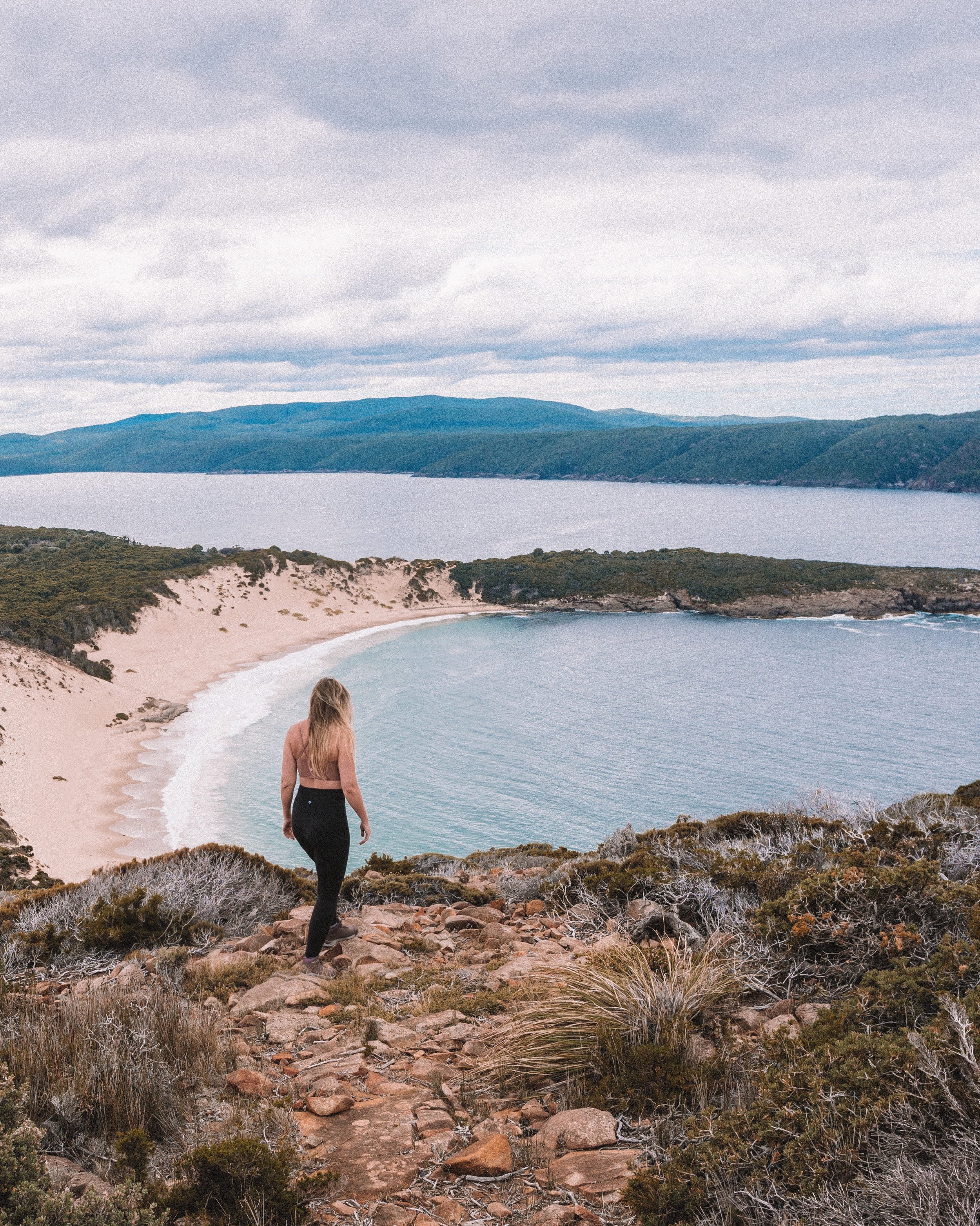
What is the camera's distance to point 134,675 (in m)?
44.9

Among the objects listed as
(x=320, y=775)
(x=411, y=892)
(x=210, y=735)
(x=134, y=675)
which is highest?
(x=320, y=775)

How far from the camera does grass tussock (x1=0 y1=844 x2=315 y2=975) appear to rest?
6.58 metres

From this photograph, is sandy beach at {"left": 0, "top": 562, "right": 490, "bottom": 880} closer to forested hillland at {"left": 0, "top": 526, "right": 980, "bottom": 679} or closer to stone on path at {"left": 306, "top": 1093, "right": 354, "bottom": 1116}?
forested hillland at {"left": 0, "top": 526, "right": 980, "bottom": 679}

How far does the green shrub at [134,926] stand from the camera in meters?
6.60

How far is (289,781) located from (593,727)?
33385 mm

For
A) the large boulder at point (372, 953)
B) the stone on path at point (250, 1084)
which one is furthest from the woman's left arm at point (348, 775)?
the stone on path at point (250, 1084)

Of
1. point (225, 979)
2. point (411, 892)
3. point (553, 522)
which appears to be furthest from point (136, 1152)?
point (553, 522)

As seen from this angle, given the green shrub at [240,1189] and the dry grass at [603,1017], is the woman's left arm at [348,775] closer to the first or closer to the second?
the dry grass at [603,1017]

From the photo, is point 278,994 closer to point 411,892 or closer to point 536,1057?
point 536,1057

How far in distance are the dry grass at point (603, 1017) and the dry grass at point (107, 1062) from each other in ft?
4.98

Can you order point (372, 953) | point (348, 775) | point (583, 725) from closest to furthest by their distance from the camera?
point (348, 775), point (372, 953), point (583, 725)

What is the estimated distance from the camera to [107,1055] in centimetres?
386

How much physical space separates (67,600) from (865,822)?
5273cm

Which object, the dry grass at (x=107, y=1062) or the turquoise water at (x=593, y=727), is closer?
the dry grass at (x=107, y=1062)
